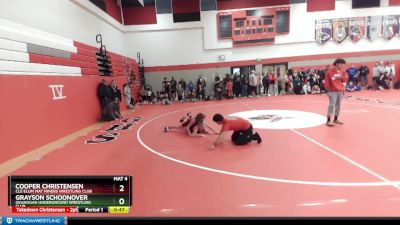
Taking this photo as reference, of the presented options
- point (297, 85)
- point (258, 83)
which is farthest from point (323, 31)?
point (258, 83)

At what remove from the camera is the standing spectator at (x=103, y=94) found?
8.42 meters

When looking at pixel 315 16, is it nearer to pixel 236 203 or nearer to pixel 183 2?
pixel 183 2

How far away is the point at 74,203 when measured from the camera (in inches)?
52.9

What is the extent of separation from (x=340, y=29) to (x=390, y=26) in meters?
2.79

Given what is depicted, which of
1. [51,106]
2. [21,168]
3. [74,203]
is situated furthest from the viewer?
[51,106]

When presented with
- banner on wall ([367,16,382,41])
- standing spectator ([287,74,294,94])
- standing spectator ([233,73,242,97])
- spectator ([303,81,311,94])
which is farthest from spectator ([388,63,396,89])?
standing spectator ([233,73,242,97])

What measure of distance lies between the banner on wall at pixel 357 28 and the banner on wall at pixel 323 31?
1.17 metres

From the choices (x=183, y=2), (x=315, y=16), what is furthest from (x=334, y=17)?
(x=183, y=2)

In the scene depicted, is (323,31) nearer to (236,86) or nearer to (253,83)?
(253,83)

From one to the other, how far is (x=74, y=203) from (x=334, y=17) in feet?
56.0

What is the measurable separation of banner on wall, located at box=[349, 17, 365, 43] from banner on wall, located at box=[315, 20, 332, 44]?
1.17 metres

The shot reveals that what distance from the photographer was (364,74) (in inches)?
583

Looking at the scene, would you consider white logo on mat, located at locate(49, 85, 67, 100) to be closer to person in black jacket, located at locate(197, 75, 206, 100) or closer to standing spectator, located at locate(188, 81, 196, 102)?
standing spectator, located at locate(188, 81, 196, 102)
